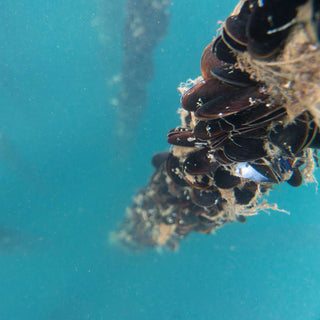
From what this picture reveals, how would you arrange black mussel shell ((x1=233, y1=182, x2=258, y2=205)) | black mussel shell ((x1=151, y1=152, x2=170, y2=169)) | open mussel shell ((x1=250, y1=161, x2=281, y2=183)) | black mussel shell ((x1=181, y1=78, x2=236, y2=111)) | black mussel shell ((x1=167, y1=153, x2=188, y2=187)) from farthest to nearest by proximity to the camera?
black mussel shell ((x1=151, y1=152, x2=170, y2=169)) → black mussel shell ((x1=167, y1=153, x2=188, y2=187)) → black mussel shell ((x1=233, y1=182, x2=258, y2=205)) → open mussel shell ((x1=250, y1=161, x2=281, y2=183)) → black mussel shell ((x1=181, y1=78, x2=236, y2=111))

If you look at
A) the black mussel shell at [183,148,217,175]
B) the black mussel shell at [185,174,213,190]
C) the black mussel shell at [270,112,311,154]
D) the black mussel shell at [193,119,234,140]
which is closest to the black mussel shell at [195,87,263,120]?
→ the black mussel shell at [193,119,234,140]

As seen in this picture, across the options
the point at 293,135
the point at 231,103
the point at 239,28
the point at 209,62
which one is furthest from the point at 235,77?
the point at 293,135

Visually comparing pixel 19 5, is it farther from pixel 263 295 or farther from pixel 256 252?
pixel 263 295

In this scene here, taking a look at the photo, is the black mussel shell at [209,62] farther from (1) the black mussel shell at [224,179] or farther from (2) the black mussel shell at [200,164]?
(1) the black mussel shell at [224,179]

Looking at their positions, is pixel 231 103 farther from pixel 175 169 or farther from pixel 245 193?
pixel 175 169

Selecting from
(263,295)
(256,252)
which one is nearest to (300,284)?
(263,295)

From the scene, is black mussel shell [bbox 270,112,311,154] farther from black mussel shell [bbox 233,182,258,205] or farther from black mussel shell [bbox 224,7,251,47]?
black mussel shell [bbox 233,182,258,205]

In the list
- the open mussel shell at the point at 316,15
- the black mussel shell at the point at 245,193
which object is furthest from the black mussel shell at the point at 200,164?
the open mussel shell at the point at 316,15
